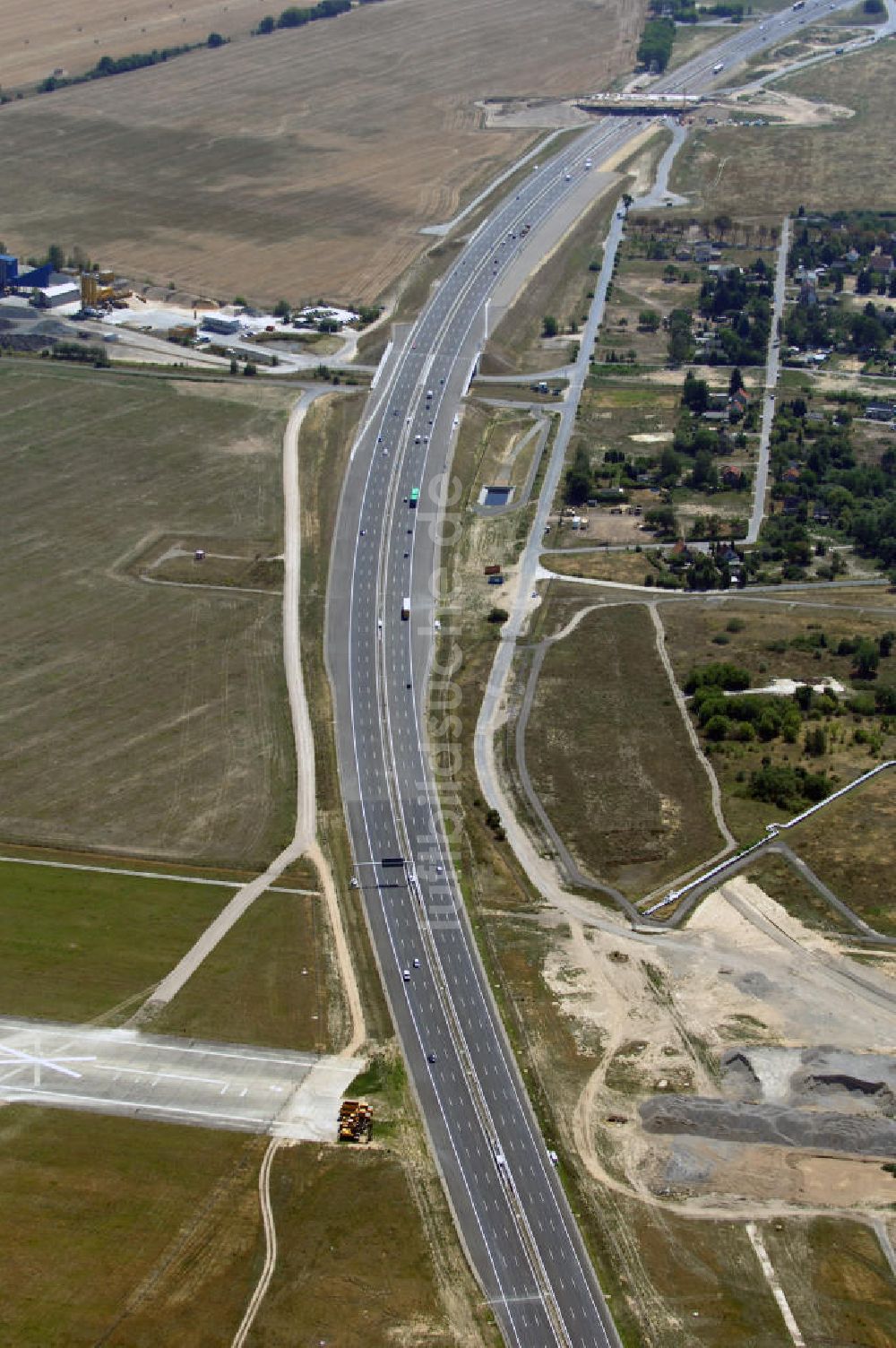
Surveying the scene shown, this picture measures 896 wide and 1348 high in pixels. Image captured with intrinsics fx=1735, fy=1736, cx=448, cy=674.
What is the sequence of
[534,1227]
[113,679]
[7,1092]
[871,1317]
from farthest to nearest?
[113,679]
[7,1092]
[534,1227]
[871,1317]

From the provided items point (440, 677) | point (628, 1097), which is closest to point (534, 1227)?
point (628, 1097)

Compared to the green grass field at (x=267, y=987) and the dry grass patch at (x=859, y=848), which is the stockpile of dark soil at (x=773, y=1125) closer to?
the dry grass patch at (x=859, y=848)

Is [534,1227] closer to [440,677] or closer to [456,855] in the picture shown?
[456,855]

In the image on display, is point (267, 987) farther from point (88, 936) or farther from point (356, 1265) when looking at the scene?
point (356, 1265)

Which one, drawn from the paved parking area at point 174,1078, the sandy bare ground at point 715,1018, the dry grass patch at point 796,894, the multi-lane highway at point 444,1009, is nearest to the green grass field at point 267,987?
the paved parking area at point 174,1078

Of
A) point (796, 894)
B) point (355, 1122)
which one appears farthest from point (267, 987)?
point (796, 894)
